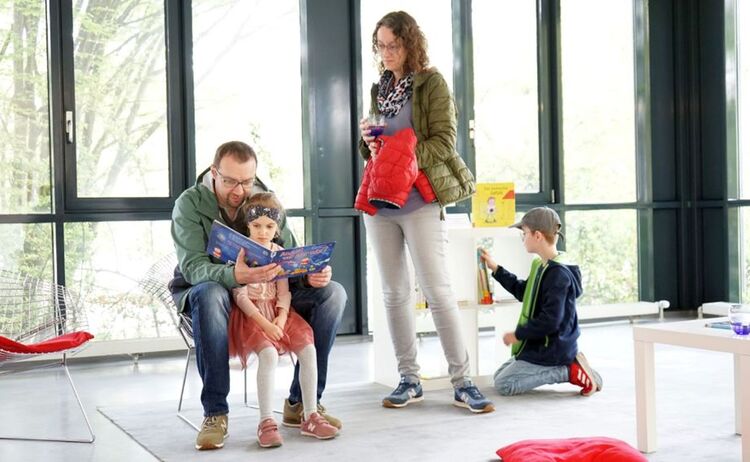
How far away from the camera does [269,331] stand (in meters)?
3.22

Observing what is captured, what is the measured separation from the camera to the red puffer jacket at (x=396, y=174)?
3.64m

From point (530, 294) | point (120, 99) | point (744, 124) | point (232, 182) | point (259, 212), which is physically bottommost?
point (530, 294)

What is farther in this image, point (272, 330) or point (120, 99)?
point (120, 99)

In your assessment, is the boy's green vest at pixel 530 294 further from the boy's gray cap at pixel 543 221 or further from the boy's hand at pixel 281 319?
the boy's hand at pixel 281 319

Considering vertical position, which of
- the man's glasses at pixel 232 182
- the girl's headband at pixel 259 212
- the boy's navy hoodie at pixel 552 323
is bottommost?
the boy's navy hoodie at pixel 552 323

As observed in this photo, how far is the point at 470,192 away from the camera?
12.7ft

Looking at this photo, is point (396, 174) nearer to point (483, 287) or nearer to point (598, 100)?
point (483, 287)

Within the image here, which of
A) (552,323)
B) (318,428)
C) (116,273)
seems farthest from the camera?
(116,273)

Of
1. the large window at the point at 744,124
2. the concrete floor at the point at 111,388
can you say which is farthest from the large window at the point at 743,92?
the concrete floor at the point at 111,388

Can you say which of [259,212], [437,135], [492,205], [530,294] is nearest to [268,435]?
[259,212]

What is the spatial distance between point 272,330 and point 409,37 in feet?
4.36

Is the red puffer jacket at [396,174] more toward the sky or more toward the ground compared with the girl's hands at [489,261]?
more toward the sky

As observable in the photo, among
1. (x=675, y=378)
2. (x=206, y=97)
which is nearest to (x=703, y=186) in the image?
(x=675, y=378)

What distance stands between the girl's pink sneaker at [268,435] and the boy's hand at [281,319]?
32cm
